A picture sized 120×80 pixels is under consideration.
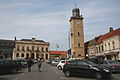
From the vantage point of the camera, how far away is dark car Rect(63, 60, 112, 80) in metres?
12.8

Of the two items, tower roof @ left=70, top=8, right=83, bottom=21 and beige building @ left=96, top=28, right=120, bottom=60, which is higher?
tower roof @ left=70, top=8, right=83, bottom=21

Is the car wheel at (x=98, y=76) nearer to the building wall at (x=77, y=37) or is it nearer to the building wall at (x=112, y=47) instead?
the building wall at (x=112, y=47)

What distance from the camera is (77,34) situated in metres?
65.2

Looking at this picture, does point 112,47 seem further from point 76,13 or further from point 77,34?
point 76,13

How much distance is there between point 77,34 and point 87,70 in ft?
Result: 171

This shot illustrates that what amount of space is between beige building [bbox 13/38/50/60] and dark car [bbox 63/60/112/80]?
76.8m

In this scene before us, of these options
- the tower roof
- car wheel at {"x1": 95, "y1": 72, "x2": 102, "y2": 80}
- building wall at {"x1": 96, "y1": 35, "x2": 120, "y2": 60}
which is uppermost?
the tower roof

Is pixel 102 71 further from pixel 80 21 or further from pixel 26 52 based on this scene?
pixel 26 52

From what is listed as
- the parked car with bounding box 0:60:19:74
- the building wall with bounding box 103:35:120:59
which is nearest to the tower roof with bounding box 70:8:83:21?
the building wall with bounding box 103:35:120:59

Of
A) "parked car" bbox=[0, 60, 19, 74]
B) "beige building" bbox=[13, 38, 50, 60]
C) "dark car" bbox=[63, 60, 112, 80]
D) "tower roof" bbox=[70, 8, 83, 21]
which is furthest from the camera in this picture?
"beige building" bbox=[13, 38, 50, 60]

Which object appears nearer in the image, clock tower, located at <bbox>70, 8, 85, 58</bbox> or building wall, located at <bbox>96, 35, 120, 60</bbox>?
building wall, located at <bbox>96, 35, 120, 60</bbox>

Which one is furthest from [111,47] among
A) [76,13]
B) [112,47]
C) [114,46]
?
[76,13]

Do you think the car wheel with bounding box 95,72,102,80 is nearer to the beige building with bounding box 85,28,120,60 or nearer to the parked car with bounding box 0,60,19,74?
the parked car with bounding box 0,60,19,74

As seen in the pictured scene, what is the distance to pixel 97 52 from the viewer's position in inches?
2164
